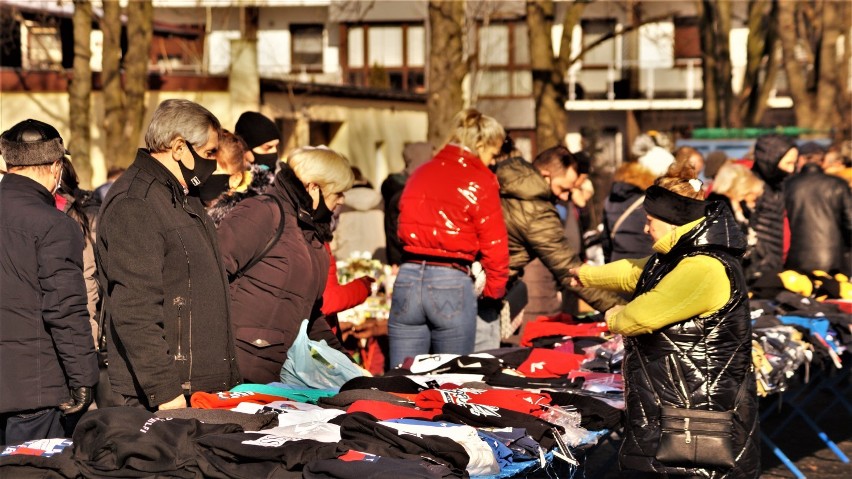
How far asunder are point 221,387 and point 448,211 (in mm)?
2661

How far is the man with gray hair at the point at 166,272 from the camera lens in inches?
195

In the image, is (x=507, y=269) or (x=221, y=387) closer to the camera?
(x=221, y=387)

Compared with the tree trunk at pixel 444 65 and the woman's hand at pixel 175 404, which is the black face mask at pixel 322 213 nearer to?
the woman's hand at pixel 175 404

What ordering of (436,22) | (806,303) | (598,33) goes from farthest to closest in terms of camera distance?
1. (598,33)
2. (436,22)
3. (806,303)

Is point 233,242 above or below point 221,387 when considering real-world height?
above

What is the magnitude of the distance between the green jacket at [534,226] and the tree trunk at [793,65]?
19503mm

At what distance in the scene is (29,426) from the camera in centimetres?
551

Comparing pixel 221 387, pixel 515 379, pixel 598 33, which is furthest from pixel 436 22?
pixel 598 33

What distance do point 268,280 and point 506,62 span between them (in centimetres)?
3650

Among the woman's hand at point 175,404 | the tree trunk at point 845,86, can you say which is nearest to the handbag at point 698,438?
the woman's hand at point 175,404

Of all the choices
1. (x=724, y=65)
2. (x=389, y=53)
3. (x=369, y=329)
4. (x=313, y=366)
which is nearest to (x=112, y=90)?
(x=369, y=329)

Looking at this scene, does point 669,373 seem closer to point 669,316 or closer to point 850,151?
point 669,316

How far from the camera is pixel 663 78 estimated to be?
145 feet

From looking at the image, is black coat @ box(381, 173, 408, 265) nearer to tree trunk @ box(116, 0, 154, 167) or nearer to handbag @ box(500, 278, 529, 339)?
handbag @ box(500, 278, 529, 339)
